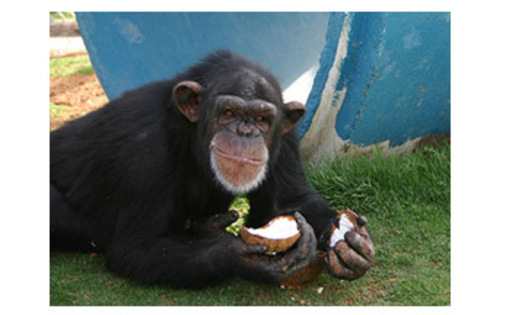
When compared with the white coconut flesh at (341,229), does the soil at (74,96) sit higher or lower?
lower

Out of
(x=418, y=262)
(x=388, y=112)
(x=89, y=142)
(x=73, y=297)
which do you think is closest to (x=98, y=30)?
(x=89, y=142)

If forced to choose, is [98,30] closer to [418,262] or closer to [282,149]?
[282,149]

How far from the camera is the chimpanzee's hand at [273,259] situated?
3.28 m

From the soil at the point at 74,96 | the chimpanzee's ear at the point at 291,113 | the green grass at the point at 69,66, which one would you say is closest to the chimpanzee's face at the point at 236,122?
the chimpanzee's ear at the point at 291,113

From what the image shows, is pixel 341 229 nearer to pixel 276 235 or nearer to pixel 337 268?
pixel 337 268

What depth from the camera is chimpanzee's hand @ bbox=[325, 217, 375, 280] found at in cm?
339

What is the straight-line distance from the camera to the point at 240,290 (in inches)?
138

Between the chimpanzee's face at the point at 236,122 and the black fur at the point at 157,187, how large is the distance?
0.08ft

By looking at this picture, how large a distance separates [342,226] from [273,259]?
0.55 m

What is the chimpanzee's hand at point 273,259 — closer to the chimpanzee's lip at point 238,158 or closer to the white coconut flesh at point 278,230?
the white coconut flesh at point 278,230

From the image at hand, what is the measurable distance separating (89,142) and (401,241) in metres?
2.24

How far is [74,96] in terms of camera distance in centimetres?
886

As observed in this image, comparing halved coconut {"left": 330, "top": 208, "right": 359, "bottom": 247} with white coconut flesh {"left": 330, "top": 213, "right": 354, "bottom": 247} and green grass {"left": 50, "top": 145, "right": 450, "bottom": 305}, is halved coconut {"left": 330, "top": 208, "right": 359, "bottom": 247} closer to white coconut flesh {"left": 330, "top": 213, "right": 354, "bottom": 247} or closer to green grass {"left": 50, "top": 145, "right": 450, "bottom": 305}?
white coconut flesh {"left": 330, "top": 213, "right": 354, "bottom": 247}

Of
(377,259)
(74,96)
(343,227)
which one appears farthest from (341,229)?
(74,96)
